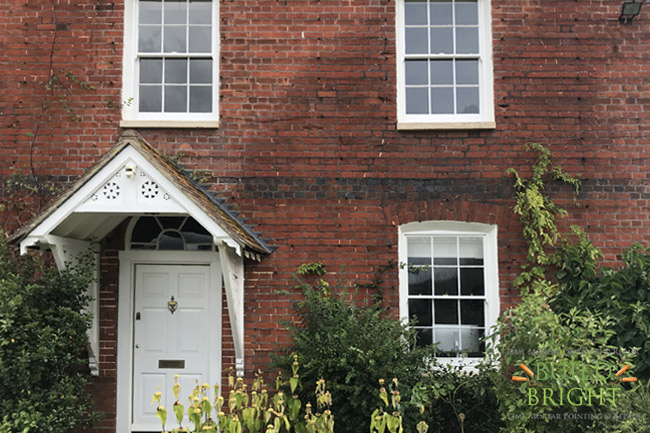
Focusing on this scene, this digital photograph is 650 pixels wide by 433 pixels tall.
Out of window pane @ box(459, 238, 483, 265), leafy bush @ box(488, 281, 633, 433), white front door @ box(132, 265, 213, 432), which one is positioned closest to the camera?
leafy bush @ box(488, 281, 633, 433)

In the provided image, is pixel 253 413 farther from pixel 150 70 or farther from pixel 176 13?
pixel 176 13

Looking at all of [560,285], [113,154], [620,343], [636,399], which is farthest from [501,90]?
[113,154]

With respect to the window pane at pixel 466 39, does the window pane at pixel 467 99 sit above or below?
below

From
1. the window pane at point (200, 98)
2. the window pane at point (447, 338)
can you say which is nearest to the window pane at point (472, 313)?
the window pane at point (447, 338)

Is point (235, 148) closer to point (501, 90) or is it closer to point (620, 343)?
point (501, 90)

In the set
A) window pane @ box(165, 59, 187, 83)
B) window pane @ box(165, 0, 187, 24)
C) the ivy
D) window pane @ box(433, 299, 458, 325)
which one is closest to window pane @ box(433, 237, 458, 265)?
window pane @ box(433, 299, 458, 325)

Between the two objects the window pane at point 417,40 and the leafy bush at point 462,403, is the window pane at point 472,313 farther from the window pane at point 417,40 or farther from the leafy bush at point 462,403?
the window pane at point 417,40

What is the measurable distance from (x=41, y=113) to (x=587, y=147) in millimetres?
7210

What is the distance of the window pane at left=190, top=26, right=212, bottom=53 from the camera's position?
25.6ft

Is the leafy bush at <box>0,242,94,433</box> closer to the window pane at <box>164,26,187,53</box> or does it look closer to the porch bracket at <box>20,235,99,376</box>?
the porch bracket at <box>20,235,99,376</box>

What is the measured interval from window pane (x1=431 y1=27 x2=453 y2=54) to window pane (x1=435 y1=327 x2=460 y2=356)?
376 cm

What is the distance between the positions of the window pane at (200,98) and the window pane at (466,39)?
347cm

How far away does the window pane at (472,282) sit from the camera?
7555 mm

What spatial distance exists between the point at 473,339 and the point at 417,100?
3.28 meters
